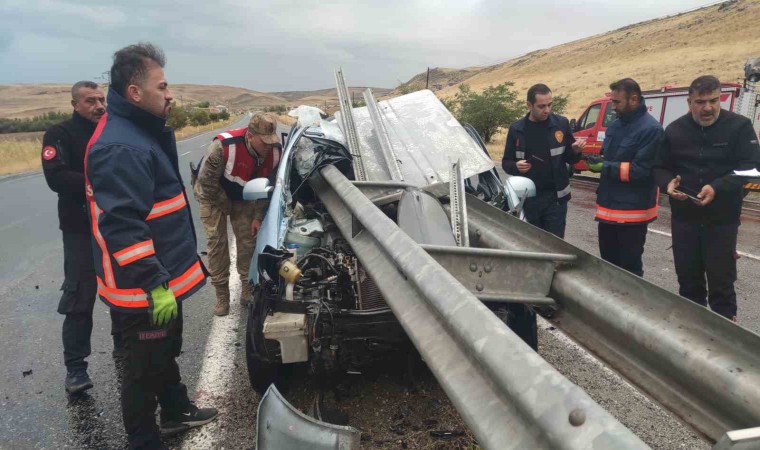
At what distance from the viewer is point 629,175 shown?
3.71 metres

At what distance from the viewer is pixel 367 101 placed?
5.00 metres

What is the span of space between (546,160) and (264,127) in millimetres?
2500

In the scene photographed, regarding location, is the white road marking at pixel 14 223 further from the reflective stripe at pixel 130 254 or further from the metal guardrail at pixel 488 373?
the metal guardrail at pixel 488 373

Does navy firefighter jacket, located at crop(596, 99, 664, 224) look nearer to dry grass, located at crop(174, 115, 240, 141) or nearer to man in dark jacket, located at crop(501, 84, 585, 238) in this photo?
man in dark jacket, located at crop(501, 84, 585, 238)

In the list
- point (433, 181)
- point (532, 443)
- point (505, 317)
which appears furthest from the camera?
point (433, 181)

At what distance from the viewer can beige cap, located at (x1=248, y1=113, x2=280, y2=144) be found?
3.98 m

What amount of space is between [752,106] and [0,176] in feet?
68.2

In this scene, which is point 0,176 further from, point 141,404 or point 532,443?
point 532,443

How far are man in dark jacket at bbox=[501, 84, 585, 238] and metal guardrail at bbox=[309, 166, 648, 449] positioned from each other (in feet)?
9.46

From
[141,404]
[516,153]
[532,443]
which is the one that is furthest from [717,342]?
[516,153]

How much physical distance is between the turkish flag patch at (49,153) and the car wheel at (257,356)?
164cm

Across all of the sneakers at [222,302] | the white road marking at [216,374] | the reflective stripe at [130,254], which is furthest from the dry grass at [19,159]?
the reflective stripe at [130,254]

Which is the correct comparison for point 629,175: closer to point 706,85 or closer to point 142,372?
point 706,85

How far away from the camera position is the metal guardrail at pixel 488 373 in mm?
902
